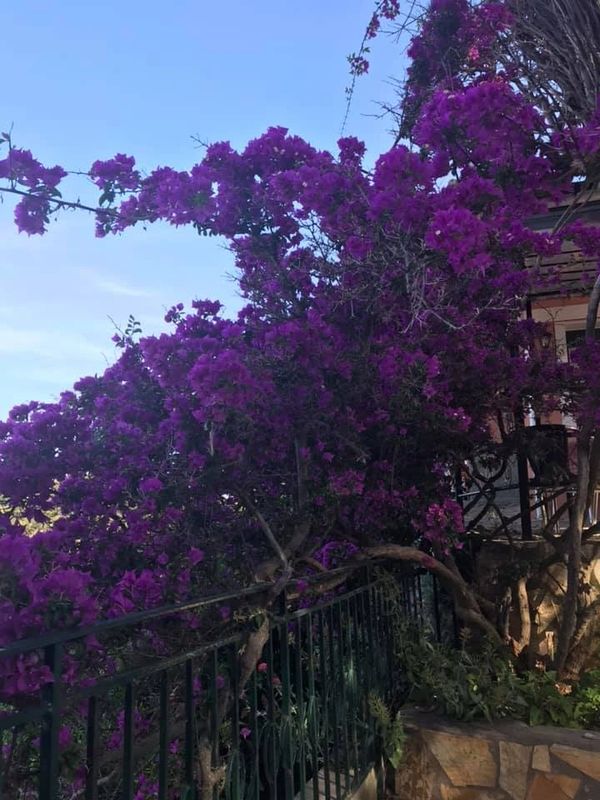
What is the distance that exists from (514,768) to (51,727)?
2671 mm

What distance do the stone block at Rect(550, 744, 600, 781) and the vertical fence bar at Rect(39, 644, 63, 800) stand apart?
2650 mm

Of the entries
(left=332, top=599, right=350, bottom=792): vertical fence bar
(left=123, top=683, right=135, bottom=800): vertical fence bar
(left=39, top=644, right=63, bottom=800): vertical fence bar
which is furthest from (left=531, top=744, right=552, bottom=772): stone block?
(left=39, top=644, right=63, bottom=800): vertical fence bar

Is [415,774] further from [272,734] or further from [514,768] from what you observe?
[272,734]

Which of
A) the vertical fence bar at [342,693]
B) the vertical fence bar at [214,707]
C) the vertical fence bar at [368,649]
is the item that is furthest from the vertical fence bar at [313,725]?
the vertical fence bar at [368,649]

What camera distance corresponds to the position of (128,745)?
1.48 m

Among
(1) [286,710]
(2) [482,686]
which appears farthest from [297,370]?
(2) [482,686]

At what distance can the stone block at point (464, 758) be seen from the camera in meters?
3.20

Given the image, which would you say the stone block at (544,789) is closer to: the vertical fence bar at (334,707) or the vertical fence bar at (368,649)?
the vertical fence bar at (368,649)

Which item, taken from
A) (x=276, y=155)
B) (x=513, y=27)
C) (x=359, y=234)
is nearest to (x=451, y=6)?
(x=513, y=27)

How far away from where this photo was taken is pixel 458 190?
2.86 metres

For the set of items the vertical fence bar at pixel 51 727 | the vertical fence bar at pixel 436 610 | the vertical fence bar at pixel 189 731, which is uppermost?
the vertical fence bar at pixel 51 727

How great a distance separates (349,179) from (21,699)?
96.9 inches

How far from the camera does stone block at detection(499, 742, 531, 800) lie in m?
3.12

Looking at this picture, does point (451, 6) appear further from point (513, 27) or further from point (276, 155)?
point (276, 155)
